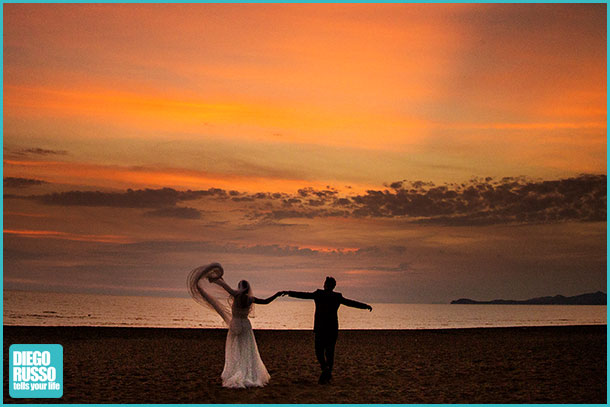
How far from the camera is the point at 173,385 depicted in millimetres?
15242

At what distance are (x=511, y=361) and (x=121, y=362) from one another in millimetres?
11641

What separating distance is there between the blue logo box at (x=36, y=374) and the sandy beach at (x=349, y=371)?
0.84ft

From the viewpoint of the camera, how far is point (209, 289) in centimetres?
1546

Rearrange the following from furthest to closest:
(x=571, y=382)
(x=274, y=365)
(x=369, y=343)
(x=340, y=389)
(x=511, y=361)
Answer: (x=369, y=343) → (x=511, y=361) → (x=274, y=365) → (x=571, y=382) → (x=340, y=389)

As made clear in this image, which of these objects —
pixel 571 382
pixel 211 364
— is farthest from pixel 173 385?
pixel 571 382

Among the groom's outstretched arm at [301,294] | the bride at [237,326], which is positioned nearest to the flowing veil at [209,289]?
the bride at [237,326]

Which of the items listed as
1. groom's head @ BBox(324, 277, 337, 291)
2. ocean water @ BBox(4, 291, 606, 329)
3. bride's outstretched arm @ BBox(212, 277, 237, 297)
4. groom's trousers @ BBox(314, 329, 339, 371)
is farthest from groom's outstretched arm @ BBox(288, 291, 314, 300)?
ocean water @ BBox(4, 291, 606, 329)

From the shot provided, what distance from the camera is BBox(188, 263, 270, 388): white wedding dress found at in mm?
15016

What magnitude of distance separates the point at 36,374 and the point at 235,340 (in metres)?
4.11

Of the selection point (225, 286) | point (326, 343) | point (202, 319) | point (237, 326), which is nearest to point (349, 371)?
point (326, 343)

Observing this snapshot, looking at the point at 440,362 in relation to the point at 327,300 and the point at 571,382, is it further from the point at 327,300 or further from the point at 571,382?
the point at 327,300

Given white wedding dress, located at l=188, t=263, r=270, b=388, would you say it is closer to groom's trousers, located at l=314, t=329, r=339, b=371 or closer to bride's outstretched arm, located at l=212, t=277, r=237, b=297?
bride's outstretched arm, located at l=212, t=277, r=237, b=297

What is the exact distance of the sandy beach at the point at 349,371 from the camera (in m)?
13.9

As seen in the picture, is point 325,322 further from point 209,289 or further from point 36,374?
point 36,374
